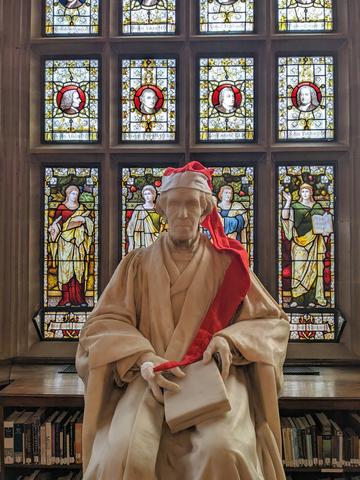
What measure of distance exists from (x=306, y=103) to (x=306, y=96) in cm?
5

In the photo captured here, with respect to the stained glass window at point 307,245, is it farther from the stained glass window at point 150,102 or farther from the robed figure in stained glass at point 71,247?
the robed figure in stained glass at point 71,247

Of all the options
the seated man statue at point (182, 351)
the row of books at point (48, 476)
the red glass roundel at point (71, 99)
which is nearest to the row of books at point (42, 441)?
the row of books at point (48, 476)

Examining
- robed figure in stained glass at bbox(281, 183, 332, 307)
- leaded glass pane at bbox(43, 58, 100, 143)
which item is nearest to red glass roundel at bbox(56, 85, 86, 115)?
leaded glass pane at bbox(43, 58, 100, 143)

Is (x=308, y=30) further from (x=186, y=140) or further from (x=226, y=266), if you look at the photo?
(x=226, y=266)

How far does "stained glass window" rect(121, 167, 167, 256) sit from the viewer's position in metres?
4.23

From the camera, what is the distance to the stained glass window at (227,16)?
170 inches

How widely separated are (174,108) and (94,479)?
2.68 meters

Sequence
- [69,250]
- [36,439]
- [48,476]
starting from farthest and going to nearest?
1. [69,250]
2. [48,476]
3. [36,439]

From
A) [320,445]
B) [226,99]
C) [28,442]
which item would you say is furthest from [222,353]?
[226,99]

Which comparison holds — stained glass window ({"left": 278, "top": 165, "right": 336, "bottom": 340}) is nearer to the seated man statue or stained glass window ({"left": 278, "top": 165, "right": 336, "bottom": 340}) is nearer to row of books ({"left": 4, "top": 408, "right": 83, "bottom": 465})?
the seated man statue

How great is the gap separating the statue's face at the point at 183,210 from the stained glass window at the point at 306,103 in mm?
1684

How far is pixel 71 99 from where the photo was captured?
4.32 meters

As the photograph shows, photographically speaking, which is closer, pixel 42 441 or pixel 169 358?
pixel 169 358

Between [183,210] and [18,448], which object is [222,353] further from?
[18,448]
